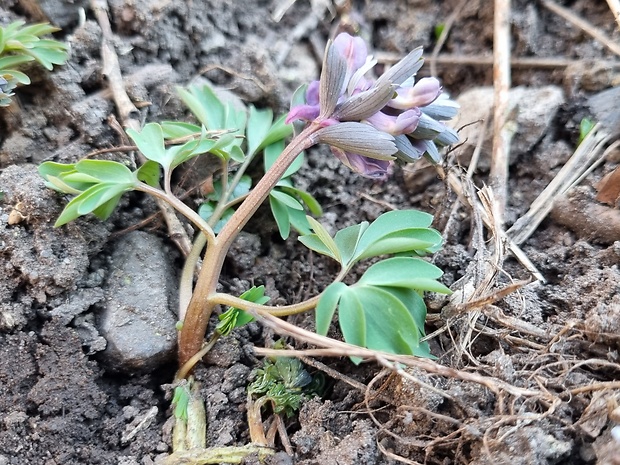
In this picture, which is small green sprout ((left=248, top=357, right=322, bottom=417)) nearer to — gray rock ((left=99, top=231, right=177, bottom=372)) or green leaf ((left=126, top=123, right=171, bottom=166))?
gray rock ((left=99, top=231, right=177, bottom=372))

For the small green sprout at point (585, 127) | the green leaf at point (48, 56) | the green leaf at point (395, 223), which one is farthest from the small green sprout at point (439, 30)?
the green leaf at point (48, 56)

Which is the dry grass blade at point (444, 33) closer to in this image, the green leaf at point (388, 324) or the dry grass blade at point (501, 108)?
the dry grass blade at point (501, 108)

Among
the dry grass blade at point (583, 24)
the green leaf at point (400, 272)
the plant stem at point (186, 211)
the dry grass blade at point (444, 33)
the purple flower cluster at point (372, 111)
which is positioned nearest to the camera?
the green leaf at point (400, 272)

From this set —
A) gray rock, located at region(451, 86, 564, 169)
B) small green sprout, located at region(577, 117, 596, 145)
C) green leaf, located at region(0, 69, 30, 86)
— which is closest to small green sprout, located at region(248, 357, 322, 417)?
gray rock, located at region(451, 86, 564, 169)

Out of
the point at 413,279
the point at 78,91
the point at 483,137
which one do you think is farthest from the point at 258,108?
the point at 413,279

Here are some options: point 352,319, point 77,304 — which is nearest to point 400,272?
point 352,319
